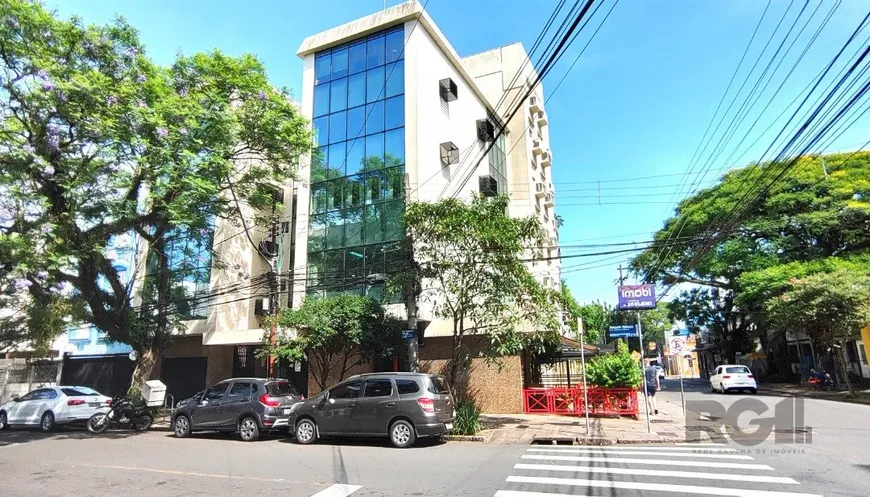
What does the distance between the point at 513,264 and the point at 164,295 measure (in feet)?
49.7

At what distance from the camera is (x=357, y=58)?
78.7 feet

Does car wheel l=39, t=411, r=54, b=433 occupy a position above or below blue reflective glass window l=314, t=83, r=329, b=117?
below

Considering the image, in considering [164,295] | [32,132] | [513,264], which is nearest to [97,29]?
[32,132]

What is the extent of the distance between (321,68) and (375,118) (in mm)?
4675

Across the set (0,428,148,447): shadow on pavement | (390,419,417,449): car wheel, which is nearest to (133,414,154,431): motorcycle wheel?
(0,428,148,447): shadow on pavement

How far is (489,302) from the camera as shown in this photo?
14609 millimetres

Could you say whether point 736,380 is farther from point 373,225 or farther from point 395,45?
point 395,45

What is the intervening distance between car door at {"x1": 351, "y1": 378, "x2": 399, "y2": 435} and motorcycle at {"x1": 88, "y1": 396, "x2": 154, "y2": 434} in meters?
8.96

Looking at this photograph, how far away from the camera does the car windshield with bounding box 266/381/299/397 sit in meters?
14.0

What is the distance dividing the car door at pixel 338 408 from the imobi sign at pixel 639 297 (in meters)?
7.68

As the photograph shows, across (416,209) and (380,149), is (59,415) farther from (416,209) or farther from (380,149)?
(380,149)

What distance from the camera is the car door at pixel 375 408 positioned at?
11.8m

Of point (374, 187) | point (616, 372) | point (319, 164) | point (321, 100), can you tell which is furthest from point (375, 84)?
point (616, 372)

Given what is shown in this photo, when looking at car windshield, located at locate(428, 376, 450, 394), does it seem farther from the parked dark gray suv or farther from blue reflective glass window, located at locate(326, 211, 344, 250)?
blue reflective glass window, located at locate(326, 211, 344, 250)
